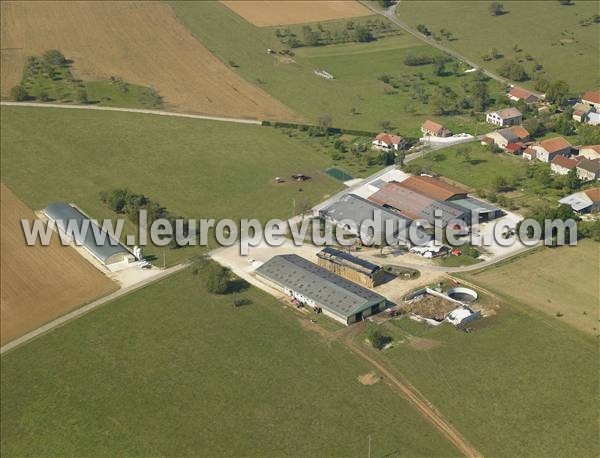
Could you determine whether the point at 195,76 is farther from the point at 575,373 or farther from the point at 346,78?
the point at 575,373

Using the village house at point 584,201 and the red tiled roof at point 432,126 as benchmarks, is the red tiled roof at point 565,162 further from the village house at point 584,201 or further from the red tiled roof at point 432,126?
the red tiled roof at point 432,126

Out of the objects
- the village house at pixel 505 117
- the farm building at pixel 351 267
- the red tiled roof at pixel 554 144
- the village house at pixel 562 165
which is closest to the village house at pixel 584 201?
the village house at pixel 562 165

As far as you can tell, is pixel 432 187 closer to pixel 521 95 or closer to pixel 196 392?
pixel 521 95

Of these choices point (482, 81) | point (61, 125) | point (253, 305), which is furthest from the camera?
point (482, 81)

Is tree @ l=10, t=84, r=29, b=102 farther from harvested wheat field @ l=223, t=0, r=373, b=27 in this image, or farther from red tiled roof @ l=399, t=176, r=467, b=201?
red tiled roof @ l=399, t=176, r=467, b=201

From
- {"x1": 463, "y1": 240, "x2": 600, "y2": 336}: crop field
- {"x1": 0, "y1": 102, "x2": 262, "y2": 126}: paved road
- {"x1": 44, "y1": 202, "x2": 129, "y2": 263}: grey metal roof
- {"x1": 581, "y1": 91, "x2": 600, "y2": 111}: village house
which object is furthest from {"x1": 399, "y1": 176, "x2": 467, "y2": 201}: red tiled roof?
{"x1": 581, "y1": 91, "x2": 600, "y2": 111}: village house

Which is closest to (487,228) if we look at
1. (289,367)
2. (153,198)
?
(289,367)

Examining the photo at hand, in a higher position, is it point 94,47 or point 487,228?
point 94,47
